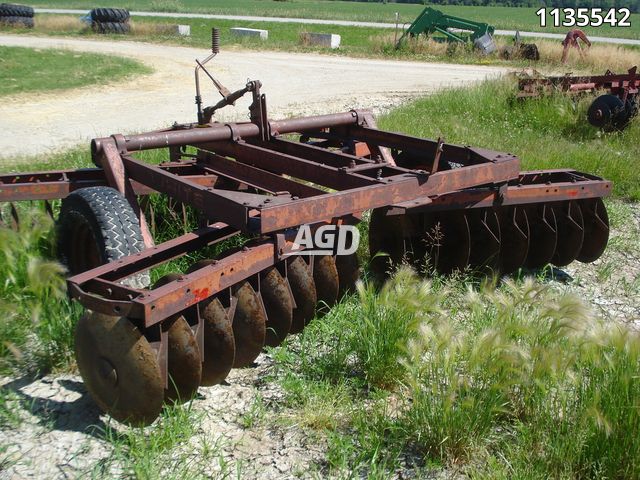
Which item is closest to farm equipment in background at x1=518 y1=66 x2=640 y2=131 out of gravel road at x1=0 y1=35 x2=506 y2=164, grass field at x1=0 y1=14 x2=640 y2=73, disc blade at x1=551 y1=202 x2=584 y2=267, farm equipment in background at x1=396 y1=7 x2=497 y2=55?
gravel road at x1=0 y1=35 x2=506 y2=164

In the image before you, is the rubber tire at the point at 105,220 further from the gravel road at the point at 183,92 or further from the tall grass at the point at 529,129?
the tall grass at the point at 529,129

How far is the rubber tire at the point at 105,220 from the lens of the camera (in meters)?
3.56

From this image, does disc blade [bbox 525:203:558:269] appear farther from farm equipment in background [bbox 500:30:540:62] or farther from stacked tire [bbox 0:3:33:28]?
stacked tire [bbox 0:3:33:28]

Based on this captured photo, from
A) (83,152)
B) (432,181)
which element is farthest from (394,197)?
(83,152)

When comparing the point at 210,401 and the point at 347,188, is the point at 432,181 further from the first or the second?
the point at 210,401

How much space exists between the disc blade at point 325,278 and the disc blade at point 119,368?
1.27 m

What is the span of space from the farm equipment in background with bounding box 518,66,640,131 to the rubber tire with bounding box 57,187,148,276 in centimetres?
766

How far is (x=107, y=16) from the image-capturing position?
1011 inches

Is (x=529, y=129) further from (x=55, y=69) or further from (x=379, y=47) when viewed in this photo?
(x=379, y=47)

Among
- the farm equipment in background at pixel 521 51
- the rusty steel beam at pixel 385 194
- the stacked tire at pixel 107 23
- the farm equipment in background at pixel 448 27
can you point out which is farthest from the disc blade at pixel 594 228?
the stacked tire at pixel 107 23

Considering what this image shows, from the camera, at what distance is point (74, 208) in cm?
388

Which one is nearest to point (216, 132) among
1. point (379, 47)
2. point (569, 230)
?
point (569, 230)

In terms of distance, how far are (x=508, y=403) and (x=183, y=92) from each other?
11.2 metres

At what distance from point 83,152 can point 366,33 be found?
2371cm
